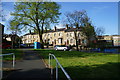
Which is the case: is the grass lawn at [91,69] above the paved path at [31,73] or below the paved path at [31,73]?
above

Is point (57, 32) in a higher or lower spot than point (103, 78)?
higher

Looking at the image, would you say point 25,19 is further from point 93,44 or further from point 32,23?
point 93,44

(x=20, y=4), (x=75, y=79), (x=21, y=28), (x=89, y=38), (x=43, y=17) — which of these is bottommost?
(x=75, y=79)

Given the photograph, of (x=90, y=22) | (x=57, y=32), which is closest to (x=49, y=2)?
(x=90, y=22)

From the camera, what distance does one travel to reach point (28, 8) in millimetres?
31406

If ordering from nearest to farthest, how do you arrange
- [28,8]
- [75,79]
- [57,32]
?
[75,79] → [28,8] → [57,32]

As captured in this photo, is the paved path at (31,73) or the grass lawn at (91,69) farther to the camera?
the grass lawn at (91,69)

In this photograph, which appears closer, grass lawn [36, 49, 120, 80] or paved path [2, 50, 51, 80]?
paved path [2, 50, 51, 80]

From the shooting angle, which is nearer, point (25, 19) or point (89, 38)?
point (25, 19)

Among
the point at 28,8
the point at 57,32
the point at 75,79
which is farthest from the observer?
the point at 57,32

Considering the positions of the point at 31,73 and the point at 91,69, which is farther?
the point at 91,69

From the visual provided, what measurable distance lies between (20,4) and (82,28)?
1519 centimetres

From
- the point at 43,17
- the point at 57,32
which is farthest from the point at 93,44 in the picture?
the point at 57,32

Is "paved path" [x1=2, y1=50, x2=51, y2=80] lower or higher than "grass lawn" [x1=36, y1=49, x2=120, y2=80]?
lower
